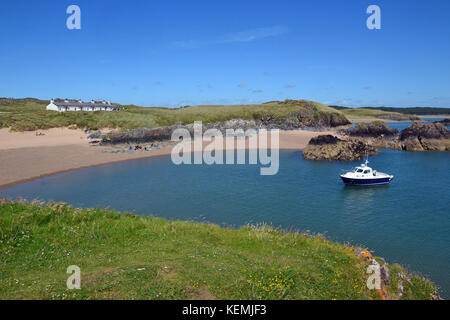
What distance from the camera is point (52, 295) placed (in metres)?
9.13

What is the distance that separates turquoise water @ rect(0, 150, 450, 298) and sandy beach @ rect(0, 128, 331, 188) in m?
2.94

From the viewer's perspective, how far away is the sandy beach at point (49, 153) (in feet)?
131

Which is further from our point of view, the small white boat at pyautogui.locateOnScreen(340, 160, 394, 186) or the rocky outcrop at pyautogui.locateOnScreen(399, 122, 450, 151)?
the rocky outcrop at pyautogui.locateOnScreen(399, 122, 450, 151)

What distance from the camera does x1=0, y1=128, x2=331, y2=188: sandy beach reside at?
131 ft

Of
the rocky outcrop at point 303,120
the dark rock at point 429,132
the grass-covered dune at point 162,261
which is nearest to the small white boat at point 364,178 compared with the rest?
the grass-covered dune at point 162,261

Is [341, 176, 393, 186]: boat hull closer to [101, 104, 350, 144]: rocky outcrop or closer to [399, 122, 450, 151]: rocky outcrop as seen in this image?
[399, 122, 450, 151]: rocky outcrop

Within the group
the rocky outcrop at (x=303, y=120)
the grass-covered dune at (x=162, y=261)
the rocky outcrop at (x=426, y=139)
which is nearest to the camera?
the grass-covered dune at (x=162, y=261)

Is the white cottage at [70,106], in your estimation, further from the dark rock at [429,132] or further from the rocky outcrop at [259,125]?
the dark rock at [429,132]

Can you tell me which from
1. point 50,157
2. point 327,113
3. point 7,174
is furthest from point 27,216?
point 327,113

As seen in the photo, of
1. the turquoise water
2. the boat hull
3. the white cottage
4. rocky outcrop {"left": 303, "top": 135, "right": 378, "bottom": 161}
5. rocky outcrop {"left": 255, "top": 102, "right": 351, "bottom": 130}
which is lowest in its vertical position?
the turquoise water

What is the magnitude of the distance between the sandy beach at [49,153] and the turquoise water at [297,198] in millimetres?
2943

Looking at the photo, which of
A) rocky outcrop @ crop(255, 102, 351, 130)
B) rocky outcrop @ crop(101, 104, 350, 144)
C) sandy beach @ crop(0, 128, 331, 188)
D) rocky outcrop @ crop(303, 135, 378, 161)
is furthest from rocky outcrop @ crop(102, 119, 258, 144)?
rocky outcrop @ crop(303, 135, 378, 161)
